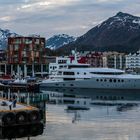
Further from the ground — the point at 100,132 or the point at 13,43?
the point at 13,43

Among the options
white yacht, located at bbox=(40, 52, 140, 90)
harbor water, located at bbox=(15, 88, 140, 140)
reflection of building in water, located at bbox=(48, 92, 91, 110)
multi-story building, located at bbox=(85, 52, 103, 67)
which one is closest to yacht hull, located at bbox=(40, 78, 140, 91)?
white yacht, located at bbox=(40, 52, 140, 90)

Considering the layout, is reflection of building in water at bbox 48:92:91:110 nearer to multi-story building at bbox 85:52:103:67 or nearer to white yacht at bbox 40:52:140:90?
white yacht at bbox 40:52:140:90

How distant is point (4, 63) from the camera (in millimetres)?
150500

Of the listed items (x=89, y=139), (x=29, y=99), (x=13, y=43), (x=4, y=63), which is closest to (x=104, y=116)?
(x=29, y=99)

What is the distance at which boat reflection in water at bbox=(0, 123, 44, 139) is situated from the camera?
1315 inches

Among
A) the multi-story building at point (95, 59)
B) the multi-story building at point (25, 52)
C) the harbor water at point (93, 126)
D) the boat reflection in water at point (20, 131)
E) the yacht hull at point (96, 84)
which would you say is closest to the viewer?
the boat reflection in water at point (20, 131)

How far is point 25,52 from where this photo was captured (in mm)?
138000

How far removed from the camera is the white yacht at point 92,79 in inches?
4063

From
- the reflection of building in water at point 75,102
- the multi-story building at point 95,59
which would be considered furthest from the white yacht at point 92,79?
the multi-story building at point 95,59

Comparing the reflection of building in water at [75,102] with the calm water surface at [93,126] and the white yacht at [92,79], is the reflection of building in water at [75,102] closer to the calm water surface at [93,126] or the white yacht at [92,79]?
the calm water surface at [93,126]

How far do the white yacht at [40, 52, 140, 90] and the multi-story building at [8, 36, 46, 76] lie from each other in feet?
98.9

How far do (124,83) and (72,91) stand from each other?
10620 millimetres

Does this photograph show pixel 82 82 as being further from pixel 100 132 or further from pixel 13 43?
pixel 100 132

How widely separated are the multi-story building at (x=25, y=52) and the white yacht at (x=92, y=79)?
1187 inches
